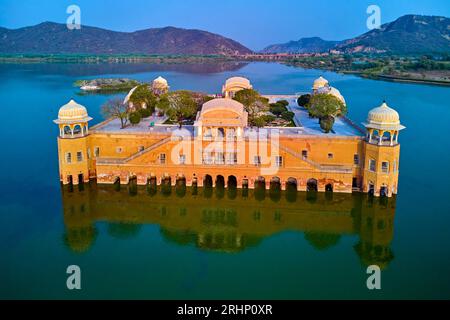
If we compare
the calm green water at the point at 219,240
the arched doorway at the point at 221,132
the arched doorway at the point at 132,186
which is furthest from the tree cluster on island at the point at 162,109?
the calm green water at the point at 219,240

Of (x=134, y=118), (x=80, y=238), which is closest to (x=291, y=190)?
(x=134, y=118)

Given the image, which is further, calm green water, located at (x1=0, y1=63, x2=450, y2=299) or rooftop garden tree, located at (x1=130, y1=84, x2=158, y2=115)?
rooftop garden tree, located at (x1=130, y1=84, x2=158, y2=115)

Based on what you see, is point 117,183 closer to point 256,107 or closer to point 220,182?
point 220,182

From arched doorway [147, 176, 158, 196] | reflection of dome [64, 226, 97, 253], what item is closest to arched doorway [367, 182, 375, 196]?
arched doorway [147, 176, 158, 196]

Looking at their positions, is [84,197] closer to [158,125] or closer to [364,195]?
[158,125]

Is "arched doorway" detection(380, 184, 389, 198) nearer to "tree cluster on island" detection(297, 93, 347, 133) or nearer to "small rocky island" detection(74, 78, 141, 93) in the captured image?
"tree cluster on island" detection(297, 93, 347, 133)

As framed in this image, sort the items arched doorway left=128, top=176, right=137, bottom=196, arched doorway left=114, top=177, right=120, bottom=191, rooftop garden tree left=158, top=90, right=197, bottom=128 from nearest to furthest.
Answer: arched doorway left=128, top=176, right=137, bottom=196
arched doorway left=114, top=177, right=120, bottom=191
rooftop garden tree left=158, top=90, right=197, bottom=128
